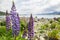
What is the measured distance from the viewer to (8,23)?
934 centimetres

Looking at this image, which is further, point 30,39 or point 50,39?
point 50,39

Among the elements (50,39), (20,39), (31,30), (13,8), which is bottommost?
(50,39)

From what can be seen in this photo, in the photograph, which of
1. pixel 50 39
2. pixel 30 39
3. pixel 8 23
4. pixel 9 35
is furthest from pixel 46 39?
pixel 30 39

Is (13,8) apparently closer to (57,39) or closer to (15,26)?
(15,26)

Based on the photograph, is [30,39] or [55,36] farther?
[55,36]

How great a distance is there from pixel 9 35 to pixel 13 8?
3.94 metres

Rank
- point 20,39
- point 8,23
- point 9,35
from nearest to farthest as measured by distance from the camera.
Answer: point 8,23 → point 20,39 → point 9,35

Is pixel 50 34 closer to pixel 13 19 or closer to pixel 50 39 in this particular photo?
pixel 50 39

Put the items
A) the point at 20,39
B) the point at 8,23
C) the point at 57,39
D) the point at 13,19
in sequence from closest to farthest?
the point at 13,19
the point at 8,23
the point at 20,39
the point at 57,39

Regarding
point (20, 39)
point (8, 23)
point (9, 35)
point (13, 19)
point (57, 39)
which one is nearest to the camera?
point (13, 19)

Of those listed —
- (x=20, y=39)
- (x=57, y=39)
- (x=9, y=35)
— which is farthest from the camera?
(x=57, y=39)

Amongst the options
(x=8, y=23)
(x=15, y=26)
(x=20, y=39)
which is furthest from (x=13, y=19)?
(x=20, y=39)

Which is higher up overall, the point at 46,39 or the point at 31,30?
the point at 31,30

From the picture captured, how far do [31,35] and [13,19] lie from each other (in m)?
0.84
